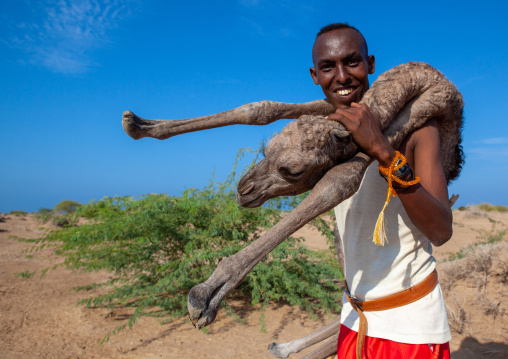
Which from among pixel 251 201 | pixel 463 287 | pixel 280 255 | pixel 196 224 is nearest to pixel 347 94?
pixel 251 201

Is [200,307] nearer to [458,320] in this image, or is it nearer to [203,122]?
[203,122]

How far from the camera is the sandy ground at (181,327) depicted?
3.93 m

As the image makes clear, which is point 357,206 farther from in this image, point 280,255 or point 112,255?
point 112,255

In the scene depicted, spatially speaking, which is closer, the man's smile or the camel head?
the camel head

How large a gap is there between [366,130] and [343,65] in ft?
2.03

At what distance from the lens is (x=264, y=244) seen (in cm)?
97

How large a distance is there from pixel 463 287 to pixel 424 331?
465 cm

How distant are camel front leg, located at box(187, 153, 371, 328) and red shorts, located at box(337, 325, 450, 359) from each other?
1005 millimetres

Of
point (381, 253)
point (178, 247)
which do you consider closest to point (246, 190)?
point (381, 253)

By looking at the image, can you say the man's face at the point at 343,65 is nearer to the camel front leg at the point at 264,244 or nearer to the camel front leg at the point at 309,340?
the camel front leg at the point at 264,244

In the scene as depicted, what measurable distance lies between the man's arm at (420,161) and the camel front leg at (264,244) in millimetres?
84

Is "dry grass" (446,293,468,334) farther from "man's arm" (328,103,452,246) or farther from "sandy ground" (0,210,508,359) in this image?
"man's arm" (328,103,452,246)

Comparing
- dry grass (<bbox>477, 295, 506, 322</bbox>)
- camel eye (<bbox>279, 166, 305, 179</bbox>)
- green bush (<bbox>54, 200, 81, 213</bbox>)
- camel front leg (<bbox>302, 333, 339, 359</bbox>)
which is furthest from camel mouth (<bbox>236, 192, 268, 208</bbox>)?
green bush (<bbox>54, 200, 81, 213</bbox>)

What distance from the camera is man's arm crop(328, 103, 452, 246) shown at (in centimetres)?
111
